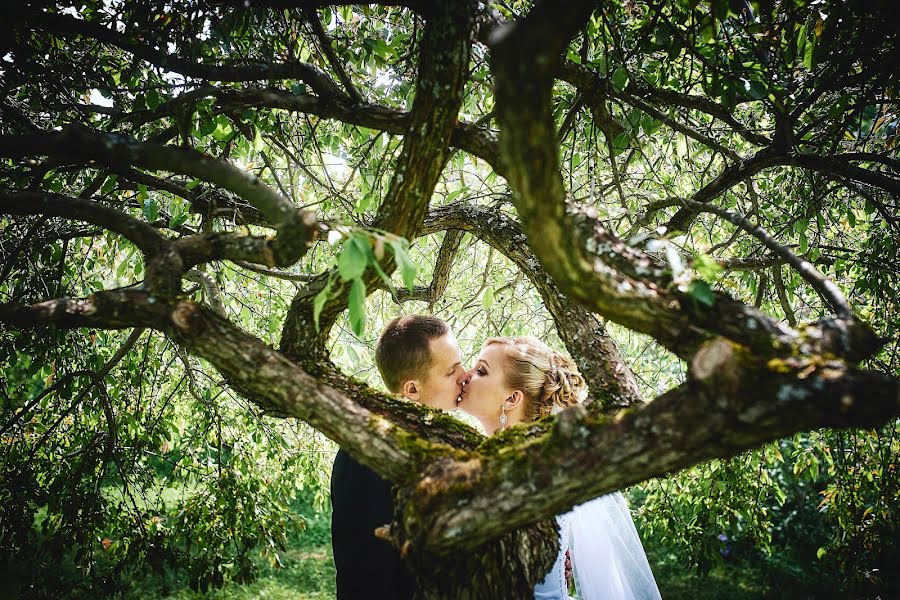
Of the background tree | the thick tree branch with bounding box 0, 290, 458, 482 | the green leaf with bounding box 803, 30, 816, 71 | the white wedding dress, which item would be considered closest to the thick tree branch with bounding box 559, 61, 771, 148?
the background tree

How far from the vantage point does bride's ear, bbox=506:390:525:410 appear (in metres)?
3.21

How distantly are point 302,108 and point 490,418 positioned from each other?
2157 millimetres

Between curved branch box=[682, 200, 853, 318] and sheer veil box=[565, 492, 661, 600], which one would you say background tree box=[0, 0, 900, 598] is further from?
sheer veil box=[565, 492, 661, 600]

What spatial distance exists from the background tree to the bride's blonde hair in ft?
2.04

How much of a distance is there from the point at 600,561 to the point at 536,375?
1097mm

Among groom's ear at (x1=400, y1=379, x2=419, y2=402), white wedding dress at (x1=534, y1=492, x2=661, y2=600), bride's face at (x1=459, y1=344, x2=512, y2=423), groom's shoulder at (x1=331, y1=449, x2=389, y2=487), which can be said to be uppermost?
bride's face at (x1=459, y1=344, x2=512, y2=423)

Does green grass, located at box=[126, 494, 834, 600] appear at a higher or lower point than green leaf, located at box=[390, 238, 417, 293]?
lower

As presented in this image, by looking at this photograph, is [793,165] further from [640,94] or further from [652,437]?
[652,437]

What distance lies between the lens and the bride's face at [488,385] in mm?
3215

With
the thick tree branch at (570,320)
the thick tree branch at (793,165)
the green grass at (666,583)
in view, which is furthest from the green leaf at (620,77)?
the green grass at (666,583)

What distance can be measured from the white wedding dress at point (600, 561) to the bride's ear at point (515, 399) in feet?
2.26

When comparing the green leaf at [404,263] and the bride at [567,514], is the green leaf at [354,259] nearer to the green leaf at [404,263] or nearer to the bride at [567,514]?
the green leaf at [404,263]

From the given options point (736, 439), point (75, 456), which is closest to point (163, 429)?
point (75, 456)

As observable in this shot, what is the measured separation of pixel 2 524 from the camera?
2803 millimetres
